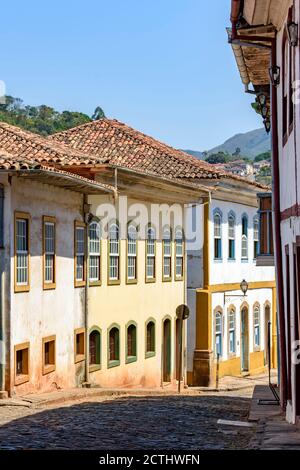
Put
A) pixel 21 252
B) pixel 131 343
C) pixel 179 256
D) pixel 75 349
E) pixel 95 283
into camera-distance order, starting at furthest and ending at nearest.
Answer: pixel 179 256
pixel 131 343
pixel 95 283
pixel 75 349
pixel 21 252

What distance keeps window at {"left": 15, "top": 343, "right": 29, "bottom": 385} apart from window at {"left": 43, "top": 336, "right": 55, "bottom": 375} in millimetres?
1153

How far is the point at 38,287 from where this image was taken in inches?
866

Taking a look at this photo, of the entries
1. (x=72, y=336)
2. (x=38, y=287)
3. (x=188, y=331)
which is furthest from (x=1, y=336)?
(x=188, y=331)

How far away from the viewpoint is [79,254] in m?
24.7

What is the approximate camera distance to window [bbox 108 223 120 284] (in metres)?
26.6

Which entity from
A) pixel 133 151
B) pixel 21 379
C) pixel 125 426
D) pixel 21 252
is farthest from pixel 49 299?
pixel 133 151

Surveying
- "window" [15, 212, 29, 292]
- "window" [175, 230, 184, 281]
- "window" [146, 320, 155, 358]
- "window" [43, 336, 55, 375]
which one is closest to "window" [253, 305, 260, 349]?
"window" [175, 230, 184, 281]

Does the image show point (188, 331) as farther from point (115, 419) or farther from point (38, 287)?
point (115, 419)

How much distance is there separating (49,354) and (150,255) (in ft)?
24.3

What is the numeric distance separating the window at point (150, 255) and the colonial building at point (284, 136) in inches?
510

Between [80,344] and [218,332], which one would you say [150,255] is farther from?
[218,332]

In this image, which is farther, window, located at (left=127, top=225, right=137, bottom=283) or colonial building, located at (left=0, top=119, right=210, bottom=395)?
window, located at (left=127, top=225, right=137, bottom=283)

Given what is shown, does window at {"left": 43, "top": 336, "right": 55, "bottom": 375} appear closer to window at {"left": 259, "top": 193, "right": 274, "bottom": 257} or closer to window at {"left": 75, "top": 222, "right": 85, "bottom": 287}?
window at {"left": 75, "top": 222, "right": 85, "bottom": 287}

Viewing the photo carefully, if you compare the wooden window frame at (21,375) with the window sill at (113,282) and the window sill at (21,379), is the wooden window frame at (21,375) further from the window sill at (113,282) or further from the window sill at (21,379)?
the window sill at (113,282)
